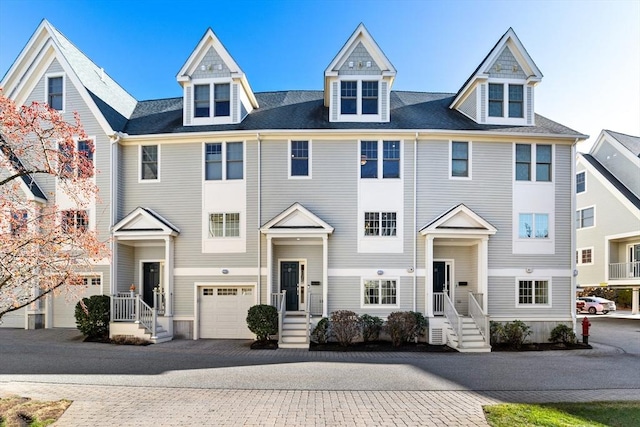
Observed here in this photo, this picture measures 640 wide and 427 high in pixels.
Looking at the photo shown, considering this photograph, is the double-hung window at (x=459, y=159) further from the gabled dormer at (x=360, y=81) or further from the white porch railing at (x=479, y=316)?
the white porch railing at (x=479, y=316)

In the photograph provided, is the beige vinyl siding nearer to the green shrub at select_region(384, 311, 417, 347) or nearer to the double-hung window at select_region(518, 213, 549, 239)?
the double-hung window at select_region(518, 213, 549, 239)

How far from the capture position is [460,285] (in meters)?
18.1

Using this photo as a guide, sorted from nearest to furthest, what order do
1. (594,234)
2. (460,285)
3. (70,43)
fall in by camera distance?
1. (460,285)
2. (70,43)
3. (594,234)

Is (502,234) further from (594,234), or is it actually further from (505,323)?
(594,234)

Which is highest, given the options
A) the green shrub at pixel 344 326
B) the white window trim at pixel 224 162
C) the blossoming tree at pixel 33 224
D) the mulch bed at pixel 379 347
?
the white window trim at pixel 224 162

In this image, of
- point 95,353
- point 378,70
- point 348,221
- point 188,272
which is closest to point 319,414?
point 95,353

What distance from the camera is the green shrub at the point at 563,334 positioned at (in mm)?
16578

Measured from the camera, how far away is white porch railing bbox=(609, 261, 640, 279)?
2658cm

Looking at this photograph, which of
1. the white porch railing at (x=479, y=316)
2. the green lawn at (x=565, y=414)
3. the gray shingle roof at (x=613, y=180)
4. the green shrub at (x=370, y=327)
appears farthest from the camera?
the gray shingle roof at (x=613, y=180)

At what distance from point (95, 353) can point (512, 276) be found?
16230 millimetres

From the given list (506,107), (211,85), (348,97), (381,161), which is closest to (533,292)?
(506,107)

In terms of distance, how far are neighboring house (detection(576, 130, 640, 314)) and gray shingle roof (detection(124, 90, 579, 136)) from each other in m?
12.7

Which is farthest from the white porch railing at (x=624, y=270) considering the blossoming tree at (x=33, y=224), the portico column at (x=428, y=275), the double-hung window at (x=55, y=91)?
the double-hung window at (x=55, y=91)

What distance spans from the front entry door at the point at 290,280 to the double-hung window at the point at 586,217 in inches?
951
